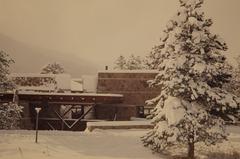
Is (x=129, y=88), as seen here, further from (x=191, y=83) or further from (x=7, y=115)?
(x=191, y=83)

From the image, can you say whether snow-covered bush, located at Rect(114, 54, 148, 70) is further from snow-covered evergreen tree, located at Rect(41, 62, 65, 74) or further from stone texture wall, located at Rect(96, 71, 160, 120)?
stone texture wall, located at Rect(96, 71, 160, 120)

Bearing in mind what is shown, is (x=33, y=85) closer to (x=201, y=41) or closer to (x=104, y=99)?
(x=104, y=99)

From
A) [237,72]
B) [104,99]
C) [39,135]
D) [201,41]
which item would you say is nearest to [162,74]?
[201,41]

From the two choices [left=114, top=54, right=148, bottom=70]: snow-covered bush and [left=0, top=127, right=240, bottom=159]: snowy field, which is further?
[left=114, top=54, right=148, bottom=70]: snow-covered bush

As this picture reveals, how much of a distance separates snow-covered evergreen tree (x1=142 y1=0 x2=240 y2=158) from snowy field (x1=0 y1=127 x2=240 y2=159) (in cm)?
178

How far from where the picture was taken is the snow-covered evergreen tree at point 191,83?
17.5m

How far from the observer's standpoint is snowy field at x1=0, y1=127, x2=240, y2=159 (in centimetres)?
1725

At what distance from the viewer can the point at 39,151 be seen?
689 inches

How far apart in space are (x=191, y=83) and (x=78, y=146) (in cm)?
691

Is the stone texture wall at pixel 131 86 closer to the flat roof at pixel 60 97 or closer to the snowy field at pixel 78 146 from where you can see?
the flat roof at pixel 60 97

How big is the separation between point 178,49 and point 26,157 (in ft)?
29.2

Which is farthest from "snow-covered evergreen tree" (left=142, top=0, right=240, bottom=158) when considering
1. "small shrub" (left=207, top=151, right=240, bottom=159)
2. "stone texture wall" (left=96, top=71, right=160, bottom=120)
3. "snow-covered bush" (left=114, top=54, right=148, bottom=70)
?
"snow-covered bush" (left=114, top=54, right=148, bottom=70)

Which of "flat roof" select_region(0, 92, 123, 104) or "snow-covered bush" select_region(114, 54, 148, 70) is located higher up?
"snow-covered bush" select_region(114, 54, 148, 70)

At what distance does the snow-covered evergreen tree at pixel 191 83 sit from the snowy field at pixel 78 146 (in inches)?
70.2
